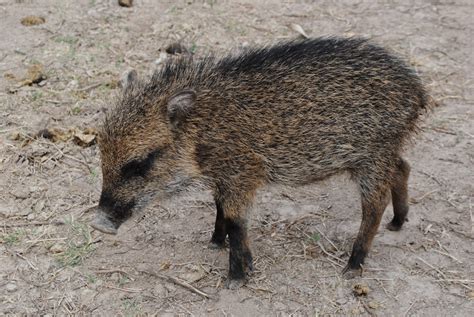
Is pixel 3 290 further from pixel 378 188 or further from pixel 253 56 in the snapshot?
pixel 378 188

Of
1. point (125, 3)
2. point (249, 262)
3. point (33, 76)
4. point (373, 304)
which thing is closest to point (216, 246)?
point (249, 262)

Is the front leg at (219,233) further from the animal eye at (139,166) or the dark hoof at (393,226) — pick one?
the dark hoof at (393,226)

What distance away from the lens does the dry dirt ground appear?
4273 mm

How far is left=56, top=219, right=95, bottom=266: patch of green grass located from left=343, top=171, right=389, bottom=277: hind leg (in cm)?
177

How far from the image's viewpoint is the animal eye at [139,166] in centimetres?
393

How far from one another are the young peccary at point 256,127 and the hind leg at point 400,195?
23cm

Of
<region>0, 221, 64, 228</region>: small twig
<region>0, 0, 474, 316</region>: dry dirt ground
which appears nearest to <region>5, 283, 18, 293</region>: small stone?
<region>0, 0, 474, 316</region>: dry dirt ground

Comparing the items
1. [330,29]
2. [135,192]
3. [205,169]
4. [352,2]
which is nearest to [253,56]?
[205,169]

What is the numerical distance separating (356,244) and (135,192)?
1.52 meters

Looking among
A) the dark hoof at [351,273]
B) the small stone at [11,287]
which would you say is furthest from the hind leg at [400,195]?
the small stone at [11,287]

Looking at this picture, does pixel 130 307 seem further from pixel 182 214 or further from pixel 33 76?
pixel 33 76

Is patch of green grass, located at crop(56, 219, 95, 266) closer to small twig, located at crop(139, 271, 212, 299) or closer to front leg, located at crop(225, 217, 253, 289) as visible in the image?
small twig, located at crop(139, 271, 212, 299)

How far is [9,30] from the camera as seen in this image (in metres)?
6.82

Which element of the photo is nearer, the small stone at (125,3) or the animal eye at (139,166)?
the animal eye at (139,166)
